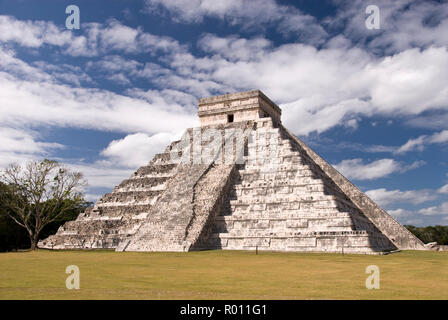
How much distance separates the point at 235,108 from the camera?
96.7 ft

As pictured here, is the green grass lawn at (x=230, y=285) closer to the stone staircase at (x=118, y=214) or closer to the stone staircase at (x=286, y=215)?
the stone staircase at (x=286, y=215)

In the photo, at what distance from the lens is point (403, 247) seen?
24.3 metres

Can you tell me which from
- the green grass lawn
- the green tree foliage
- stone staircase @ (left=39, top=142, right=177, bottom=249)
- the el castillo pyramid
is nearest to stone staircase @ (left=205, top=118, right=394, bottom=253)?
the el castillo pyramid

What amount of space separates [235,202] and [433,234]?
1360 inches

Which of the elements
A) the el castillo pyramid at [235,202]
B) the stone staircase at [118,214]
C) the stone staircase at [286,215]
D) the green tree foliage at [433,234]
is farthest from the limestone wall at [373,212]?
the green tree foliage at [433,234]

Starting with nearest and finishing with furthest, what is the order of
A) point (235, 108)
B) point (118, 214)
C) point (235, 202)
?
point (235, 202)
point (118, 214)
point (235, 108)

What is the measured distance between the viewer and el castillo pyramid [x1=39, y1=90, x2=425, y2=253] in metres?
19.7

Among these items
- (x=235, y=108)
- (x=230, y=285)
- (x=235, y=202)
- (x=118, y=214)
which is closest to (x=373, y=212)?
(x=235, y=202)

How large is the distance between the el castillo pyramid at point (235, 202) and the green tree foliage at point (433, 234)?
20.3m

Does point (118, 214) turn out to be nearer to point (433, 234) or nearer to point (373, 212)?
point (373, 212)

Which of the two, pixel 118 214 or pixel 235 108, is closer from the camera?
pixel 118 214

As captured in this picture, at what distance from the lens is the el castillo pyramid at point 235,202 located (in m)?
19.7

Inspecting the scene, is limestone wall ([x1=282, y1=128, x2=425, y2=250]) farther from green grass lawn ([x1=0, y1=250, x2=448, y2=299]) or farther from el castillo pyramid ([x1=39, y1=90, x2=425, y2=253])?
green grass lawn ([x1=0, y1=250, x2=448, y2=299])
